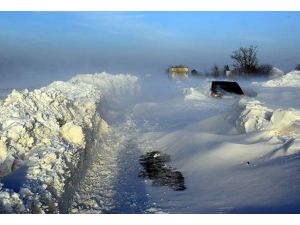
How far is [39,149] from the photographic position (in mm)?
8625

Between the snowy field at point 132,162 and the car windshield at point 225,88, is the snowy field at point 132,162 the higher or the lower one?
the lower one

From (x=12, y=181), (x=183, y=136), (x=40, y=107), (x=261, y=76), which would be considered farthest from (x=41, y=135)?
(x=261, y=76)

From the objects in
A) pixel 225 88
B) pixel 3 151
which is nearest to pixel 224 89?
pixel 225 88

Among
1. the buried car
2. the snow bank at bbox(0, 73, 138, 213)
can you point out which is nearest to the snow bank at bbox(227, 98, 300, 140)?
the snow bank at bbox(0, 73, 138, 213)

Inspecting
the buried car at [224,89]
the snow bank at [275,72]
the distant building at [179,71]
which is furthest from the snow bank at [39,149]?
the distant building at [179,71]

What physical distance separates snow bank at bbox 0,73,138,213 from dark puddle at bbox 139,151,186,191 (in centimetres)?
142

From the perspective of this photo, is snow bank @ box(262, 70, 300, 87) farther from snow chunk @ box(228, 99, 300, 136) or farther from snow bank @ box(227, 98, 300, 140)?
snow bank @ box(227, 98, 300, 140)

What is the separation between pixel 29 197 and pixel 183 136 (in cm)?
790

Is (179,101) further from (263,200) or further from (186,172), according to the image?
(263,200)

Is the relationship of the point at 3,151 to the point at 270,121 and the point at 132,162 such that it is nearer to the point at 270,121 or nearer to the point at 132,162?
the point at 132,162

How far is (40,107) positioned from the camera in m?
11.2

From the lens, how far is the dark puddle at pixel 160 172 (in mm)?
8984

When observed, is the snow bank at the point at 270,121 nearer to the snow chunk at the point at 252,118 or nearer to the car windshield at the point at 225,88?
the snow chunk at the point at 252,118

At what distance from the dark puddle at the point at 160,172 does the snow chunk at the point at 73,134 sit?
1.56m
